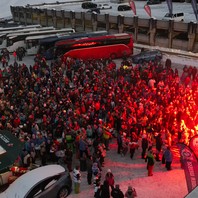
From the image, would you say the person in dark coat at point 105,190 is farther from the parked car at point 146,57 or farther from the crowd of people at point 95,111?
the parked car at point 146,57

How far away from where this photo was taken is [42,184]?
12.8 metres

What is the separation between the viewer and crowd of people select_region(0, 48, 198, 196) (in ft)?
52.3

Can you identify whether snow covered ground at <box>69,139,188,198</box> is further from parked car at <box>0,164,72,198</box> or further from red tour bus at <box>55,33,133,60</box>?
red tour bus at <box>55,33,133,60</box>

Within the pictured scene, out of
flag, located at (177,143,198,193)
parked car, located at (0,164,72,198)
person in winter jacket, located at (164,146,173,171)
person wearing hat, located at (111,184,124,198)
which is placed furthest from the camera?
person in winter jacket, located at (164,146,173,171)

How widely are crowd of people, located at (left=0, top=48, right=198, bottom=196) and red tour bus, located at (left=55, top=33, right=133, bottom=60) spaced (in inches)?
330

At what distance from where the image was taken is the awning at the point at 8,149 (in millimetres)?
13895

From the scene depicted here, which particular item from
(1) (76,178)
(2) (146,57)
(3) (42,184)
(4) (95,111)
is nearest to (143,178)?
(1) (76,178)

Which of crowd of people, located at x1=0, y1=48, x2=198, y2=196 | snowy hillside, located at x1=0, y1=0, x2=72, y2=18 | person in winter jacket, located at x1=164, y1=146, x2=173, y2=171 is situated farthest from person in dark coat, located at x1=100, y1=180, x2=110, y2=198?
snowy hillside, located at x1=0, y1=0, x2=72, y2=18

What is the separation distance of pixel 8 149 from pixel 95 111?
580cm

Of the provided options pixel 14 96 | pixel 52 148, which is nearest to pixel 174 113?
pixel 52 148

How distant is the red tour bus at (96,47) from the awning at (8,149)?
63.7ft

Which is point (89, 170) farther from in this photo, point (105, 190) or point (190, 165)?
point (190, 165)

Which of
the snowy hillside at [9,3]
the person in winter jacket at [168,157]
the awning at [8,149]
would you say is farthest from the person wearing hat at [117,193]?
the snowy hillside at [9,3]

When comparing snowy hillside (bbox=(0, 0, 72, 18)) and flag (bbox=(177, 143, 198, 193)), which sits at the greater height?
snowy hillside (bbox=(0, 0, 72, 18))
